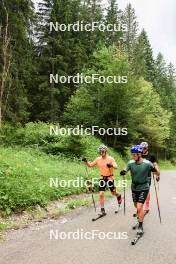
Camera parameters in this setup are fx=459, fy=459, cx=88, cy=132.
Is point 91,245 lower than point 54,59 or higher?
lower

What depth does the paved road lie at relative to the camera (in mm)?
9078

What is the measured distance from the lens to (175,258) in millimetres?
9203

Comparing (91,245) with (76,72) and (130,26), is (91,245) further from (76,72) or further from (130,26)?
(130,26)

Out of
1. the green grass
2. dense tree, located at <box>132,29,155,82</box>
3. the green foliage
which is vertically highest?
dense tree, located at <box>132,29,155,82</box>

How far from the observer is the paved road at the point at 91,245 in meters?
9.08

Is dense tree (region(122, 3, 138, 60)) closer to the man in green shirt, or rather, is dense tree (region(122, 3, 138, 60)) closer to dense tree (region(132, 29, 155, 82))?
dense tree (region(132, 29, 155, 82))

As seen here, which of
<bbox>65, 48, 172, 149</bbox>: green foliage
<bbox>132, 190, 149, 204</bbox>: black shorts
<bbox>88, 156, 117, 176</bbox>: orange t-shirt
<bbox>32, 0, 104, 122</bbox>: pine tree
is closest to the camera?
<bbox>132, 190, 149, 204</bbox>: black shorts

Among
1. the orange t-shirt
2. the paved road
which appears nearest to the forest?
the orange t-shirt

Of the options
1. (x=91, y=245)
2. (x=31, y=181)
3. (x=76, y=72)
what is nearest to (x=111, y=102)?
(x=76, y=72)

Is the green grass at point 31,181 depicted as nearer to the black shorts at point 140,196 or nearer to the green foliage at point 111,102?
the black shorts at point 140,196

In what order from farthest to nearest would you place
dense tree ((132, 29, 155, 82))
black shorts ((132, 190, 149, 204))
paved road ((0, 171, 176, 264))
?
dense tree ((132, 29, 155, 82))
black shorts ((132, 190, 149, 204))
paved road ((0, 171, 176, 264))

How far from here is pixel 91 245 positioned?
33.9 ft

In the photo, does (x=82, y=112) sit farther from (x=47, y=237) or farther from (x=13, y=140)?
(x=47, y=237)

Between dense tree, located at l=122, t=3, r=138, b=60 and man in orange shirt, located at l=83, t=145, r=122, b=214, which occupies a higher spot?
dense tree, located at l=122, t=3, r=138, b=60
